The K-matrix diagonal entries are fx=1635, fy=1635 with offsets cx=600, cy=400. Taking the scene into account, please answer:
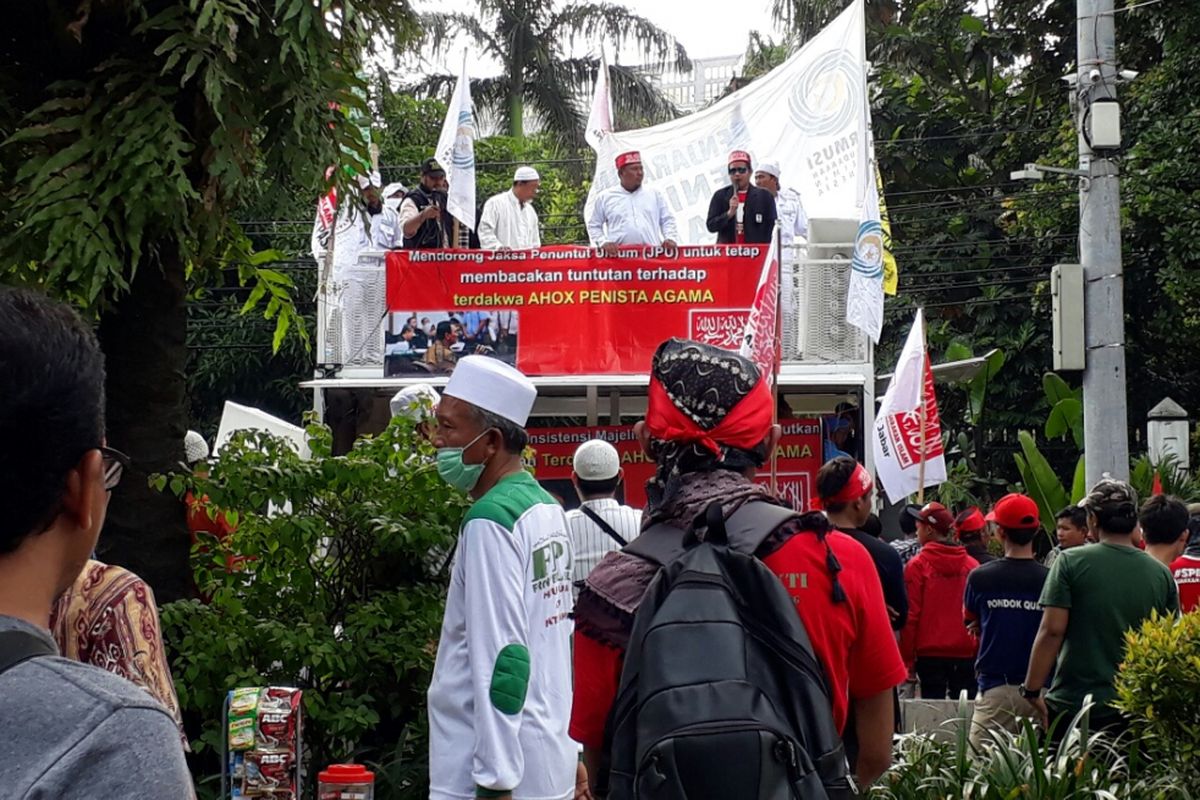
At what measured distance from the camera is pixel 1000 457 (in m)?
29.8

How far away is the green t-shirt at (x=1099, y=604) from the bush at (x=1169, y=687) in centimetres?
67

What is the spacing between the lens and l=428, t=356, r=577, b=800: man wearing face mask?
442cm

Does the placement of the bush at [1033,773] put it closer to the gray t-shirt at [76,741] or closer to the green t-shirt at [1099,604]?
the green t-shirt at [1099,604]

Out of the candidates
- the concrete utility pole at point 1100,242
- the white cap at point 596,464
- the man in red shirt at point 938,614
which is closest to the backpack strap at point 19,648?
the white cap at point 596,464

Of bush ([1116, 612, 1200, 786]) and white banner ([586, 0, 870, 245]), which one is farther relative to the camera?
white banner ([586, 0, 870, 245])

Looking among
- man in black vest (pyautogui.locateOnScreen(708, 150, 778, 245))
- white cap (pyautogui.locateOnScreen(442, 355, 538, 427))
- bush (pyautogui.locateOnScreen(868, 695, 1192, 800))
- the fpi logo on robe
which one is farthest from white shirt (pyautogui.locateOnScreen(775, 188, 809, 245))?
white cap (pyautogui.locateOnScreen(442, 355, 538, 427))

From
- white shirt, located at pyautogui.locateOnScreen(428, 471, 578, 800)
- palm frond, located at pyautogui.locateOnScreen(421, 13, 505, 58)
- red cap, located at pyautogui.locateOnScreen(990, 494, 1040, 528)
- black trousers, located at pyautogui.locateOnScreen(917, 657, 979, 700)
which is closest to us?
white shirt, located at pyautogui.locateOnScreen(428, 471, 578, 800)

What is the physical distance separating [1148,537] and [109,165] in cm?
544

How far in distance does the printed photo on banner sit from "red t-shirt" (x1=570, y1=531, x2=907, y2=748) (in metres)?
12.5

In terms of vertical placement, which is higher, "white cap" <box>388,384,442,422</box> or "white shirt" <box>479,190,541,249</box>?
"white shirt" <box>479,190,541,249</box>

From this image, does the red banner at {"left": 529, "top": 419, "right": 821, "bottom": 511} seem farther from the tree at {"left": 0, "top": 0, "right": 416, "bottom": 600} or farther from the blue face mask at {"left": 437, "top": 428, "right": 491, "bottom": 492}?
the blue face mask at {"left": 437, "top": 428, "right": 491, "bottom": 492}

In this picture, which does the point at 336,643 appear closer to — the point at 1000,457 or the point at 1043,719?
the point at 1043,719

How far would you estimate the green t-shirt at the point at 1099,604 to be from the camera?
23.5 feet

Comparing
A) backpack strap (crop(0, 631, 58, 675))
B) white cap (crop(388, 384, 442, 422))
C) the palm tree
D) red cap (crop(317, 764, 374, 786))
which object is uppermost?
the palm tree
